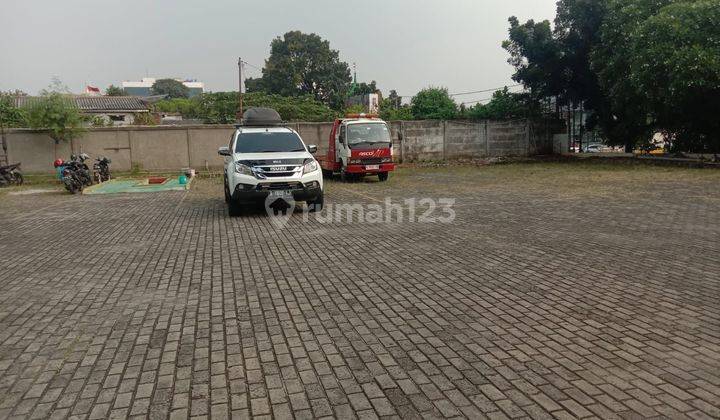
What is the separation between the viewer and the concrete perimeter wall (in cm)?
2362

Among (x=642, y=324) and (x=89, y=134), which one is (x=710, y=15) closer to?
(x=642, y=324)

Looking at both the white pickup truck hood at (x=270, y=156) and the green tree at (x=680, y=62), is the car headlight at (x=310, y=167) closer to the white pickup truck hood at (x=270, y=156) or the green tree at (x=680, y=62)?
the white pickup truck hood at (x=270, y=156)

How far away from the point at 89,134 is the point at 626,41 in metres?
23.5

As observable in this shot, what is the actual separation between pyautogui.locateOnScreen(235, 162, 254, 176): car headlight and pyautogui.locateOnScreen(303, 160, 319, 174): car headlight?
1184 millimetres

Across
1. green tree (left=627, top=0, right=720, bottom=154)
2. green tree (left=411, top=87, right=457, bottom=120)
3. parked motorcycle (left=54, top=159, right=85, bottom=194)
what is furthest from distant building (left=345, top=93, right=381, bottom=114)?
parked motorcycle (left=54, top=159, right=85, bottom=194)

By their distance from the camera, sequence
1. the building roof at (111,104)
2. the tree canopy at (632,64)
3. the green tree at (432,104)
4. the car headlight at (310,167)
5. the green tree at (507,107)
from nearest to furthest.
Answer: the car headlight at (310,167), the tree canopy at (632,64), the green tree at (507,107), the green tree at (432,104), the building roof at (111,104)

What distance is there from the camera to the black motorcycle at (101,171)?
21.2 meters

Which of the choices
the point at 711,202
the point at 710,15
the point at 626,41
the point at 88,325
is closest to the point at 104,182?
the point at 88,325

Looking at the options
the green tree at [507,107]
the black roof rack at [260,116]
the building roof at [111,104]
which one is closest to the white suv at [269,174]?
the black roof rack at [260,116]

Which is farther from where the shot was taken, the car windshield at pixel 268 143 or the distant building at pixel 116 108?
the distant building at pixel 116 108

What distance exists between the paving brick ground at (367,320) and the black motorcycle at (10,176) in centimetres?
1283

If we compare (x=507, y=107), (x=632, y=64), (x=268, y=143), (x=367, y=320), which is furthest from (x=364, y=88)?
(x=367, y=320)

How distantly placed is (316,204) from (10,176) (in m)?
14.8

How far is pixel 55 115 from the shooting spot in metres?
22.4
